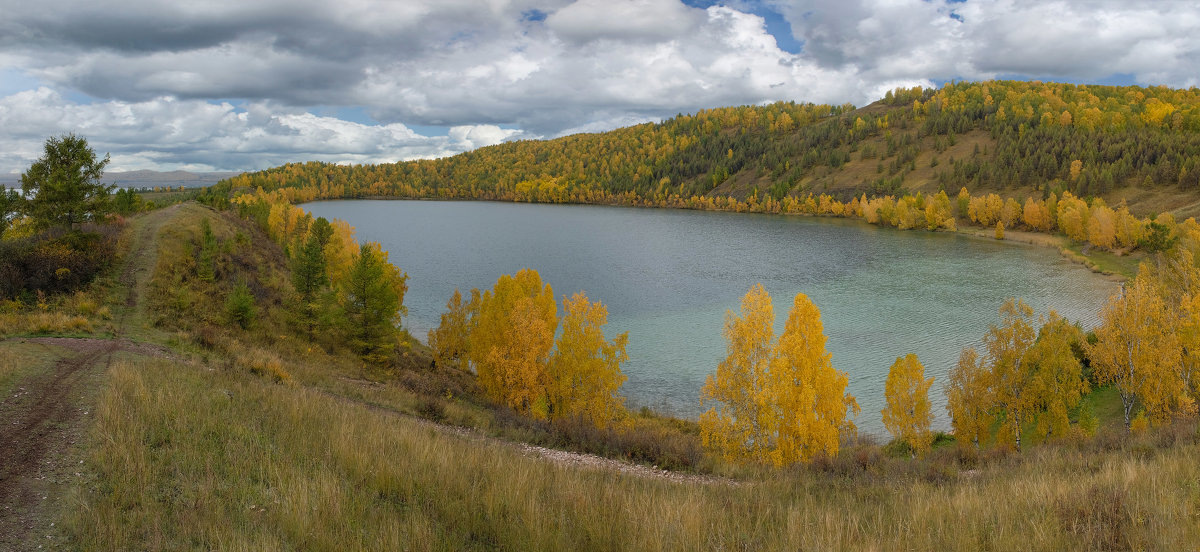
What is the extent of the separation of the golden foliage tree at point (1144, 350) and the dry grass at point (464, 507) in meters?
20.0

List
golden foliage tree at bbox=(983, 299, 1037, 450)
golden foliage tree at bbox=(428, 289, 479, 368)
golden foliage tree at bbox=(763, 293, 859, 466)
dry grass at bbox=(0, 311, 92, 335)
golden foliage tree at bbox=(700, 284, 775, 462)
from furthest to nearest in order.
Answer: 1. golden foliage tree at bbox=(428, 289, 479, 368)
2. golden foliage tree at bbox=(983, 299, 1037, 450)
3. golden foliage tree at bbox=(700, 284, 775, 462)
4. golden foliage tree at bbox=(763, 293, 859, 466)
5. dry grass at bbox=(0, 311, 92, 335)

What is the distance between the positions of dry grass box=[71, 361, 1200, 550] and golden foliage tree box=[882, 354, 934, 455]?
16.4 meters

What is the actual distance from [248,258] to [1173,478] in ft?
166

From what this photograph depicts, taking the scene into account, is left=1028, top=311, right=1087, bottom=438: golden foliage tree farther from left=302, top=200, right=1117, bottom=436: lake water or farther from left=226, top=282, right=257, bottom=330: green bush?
left=226, top=282, right=257, bottom=330: green bush

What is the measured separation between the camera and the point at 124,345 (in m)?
17.9

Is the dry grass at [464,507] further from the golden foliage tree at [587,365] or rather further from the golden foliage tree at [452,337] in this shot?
the golden foliage tree at [452,337]

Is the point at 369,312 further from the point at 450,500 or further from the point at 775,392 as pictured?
the point at 450,500

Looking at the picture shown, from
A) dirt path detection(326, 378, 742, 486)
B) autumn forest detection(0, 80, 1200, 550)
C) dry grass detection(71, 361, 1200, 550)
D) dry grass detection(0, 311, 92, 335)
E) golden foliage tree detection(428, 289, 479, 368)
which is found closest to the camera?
dry grass detection(71, 361, 1200, 550)

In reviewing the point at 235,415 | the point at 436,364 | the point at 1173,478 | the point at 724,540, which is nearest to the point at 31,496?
the point at 235,415

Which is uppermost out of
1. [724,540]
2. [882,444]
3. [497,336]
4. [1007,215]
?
[1007,215]

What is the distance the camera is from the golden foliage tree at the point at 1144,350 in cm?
2273

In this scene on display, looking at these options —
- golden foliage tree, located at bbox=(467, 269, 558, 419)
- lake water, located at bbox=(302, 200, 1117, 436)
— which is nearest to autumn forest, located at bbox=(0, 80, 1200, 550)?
golden foliage tree, located at bbox=(467, 269, 558, 419)

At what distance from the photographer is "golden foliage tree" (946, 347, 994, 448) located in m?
23.2

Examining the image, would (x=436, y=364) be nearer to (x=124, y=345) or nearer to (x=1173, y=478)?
(x=124, y=345)
